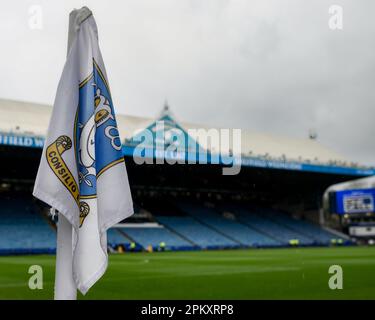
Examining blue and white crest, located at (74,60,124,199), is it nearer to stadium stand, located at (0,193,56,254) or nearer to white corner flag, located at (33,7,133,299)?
white corner flag, located at (33,7,133,299)

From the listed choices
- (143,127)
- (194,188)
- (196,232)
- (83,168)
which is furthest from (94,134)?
(194,188)

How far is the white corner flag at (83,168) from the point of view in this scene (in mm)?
3582

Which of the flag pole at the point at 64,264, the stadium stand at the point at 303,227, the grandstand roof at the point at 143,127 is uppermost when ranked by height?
the grandstand roof at the point at 143,127

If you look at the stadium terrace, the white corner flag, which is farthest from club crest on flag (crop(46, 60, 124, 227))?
the stadium terrace

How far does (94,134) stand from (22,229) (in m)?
34.2

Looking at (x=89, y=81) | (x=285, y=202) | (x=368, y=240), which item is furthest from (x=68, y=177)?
(x=285, y=202)

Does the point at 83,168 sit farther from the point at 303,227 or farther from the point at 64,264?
the point at 303,227

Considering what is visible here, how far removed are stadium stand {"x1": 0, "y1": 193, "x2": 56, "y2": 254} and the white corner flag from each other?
30482 millimetres

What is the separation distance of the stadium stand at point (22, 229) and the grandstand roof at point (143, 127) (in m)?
6.27

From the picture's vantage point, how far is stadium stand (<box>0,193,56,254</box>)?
32781mm

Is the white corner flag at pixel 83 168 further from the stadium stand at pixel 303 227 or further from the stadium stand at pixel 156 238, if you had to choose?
the stadium stand at pixel 303 227

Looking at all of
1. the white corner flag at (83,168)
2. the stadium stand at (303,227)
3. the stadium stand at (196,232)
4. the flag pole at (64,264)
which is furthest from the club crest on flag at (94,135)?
the stadium stand at (303,227)

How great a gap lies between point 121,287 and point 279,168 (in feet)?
106

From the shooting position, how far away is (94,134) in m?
3.66
